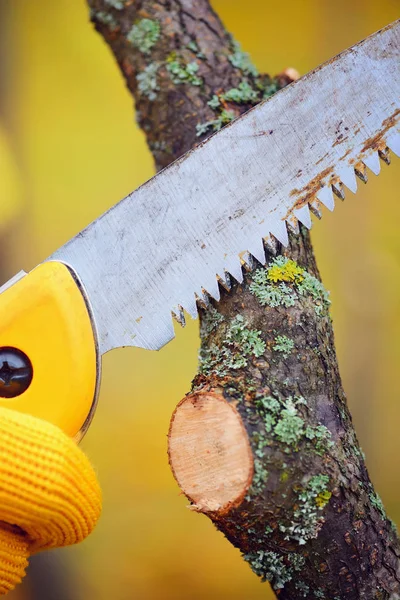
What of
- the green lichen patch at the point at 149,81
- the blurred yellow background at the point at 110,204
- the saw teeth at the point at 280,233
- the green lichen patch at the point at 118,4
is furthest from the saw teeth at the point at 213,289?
the blurred yellow background at the point at 110,204

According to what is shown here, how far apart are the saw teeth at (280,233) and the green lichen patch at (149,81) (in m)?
0.41

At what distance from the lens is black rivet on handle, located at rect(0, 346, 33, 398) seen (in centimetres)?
79

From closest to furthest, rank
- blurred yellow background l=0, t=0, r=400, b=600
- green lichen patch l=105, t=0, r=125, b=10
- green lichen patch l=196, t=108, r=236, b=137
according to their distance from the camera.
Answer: green lichen patch l=196, t=108, r=236, b=137 → green lichen patch l=105, t=0, r=125, b=10 → blurred yellow background l=0, t=0, r=400, b=600

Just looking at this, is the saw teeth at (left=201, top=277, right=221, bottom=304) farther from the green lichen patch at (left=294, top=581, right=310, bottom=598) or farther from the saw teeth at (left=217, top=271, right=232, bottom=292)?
the green lichen patch at (left=294, top=581, right=310, bottom=598)

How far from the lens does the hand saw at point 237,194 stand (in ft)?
2.87

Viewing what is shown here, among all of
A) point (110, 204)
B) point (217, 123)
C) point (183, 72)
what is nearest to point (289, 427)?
point (217, 123)

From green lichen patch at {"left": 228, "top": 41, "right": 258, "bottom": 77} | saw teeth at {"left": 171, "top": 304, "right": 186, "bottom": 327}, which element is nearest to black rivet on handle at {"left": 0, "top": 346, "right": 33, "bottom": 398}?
saw teeth at {"left": 171, "top": 304, "right": 186, "bottom": 327}

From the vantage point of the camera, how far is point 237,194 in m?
0.88

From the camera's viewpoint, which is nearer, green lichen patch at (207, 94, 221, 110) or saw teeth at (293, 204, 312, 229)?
saw teeth at (293, 204, 312, 229)

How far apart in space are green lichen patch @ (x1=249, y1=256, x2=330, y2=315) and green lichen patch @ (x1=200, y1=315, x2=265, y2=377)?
0.05m

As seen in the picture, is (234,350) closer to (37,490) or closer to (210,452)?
(210,452)

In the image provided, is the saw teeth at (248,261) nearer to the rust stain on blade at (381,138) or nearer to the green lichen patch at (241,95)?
the rust stain on blade at (381,138)

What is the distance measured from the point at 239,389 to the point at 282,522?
0.17 metres

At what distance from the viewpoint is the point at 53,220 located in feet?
6.26
